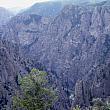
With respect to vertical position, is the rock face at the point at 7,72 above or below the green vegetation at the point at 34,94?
below

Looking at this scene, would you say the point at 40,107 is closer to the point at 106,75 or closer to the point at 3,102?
the point at 3,102

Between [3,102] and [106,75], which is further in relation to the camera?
[106,75]

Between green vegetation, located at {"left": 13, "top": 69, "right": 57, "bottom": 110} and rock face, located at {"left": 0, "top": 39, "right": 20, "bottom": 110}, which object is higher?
green vegetation, located at {"left": 13, "top": 69, "right": 57, "bottom": 110}

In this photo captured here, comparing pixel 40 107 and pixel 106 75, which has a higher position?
pixel 40 107

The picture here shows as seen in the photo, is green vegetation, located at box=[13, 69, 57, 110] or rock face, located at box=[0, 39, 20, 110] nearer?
green vegetation, located at box=[13, 69, 57, 110]

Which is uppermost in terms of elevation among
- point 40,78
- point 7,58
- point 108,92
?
point 40,78

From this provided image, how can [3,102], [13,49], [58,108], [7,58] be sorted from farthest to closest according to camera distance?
[13,49] < [7,58] < [58,108] < [3,102]

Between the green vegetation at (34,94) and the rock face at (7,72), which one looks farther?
the rock face at (7,72)

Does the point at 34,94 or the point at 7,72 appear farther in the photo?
the point at 7,72

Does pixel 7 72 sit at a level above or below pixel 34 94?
below

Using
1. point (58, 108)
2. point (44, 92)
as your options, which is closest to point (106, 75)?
point (58, 108)

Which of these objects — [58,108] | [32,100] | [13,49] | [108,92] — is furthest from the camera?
[13,49]
